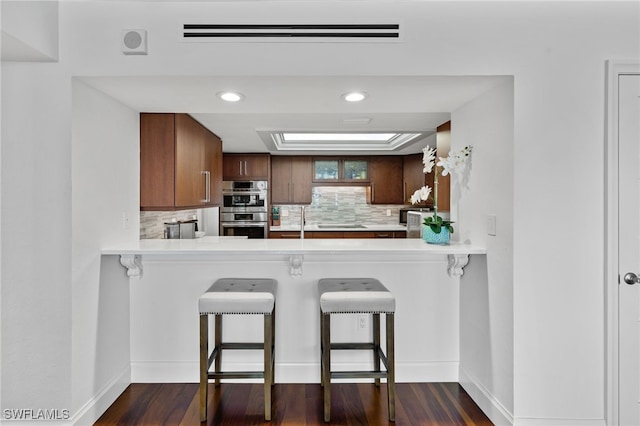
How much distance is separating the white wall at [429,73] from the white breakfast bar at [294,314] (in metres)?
0.73

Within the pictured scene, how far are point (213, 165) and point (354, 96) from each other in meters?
2.13

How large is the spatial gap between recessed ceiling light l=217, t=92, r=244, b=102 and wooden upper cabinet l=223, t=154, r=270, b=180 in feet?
11.3

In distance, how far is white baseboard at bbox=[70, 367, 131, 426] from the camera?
226cm

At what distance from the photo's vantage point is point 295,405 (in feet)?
8.46

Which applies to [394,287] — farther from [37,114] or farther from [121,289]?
[37,114]

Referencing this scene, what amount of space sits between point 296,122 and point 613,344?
9.27 ft

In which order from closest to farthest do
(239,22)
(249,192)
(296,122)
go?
(239,22)
(296,122)
(249,192)

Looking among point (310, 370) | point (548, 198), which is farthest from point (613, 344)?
point (310, 370)

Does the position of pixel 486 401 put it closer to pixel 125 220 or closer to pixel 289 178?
pixel 125 220

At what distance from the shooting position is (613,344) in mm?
2127

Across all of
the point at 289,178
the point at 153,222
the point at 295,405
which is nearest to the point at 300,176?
the point at 289,178

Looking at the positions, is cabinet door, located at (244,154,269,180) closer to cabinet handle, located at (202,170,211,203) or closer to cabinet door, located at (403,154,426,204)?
cabinet handle, located at (202,170,211,203)

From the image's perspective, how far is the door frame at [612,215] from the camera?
211cm

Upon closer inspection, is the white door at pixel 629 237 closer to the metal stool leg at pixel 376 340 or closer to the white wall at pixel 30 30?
the metal stool leg at pixel 376 340
